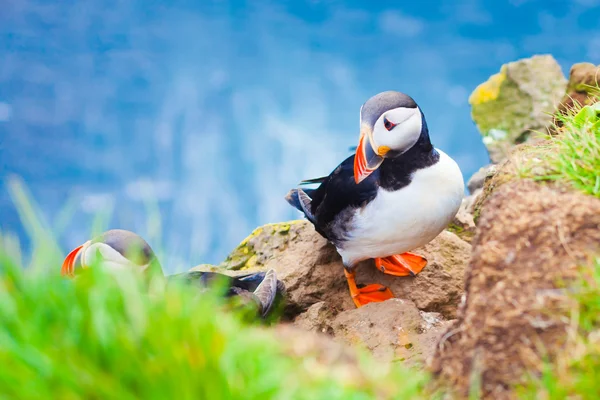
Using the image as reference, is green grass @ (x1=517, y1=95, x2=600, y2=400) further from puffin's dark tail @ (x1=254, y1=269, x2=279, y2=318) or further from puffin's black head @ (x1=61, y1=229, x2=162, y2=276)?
puffin's black head @ (x1=61, y1=229, x2=162, y2=276)

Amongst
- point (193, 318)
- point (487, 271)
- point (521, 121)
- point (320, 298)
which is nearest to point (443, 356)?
point (487, 271)

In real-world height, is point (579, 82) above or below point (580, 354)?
above

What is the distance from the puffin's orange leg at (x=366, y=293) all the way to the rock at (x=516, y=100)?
5.53 meters

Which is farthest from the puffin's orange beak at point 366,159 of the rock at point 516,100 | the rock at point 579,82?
the rock at point 516,100

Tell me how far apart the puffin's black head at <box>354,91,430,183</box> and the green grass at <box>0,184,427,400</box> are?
2315 millimetres

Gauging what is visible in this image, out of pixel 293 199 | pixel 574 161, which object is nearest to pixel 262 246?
pixel 293 199

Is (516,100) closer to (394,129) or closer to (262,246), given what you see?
(262,246)

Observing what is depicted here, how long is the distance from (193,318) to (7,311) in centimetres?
44

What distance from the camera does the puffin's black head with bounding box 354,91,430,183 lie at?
3.90 metres

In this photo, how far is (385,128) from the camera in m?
Result: 3.91

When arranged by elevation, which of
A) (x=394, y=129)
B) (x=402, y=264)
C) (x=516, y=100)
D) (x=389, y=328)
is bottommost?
(x=389, y=328)

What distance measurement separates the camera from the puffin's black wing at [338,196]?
4281 millimetres

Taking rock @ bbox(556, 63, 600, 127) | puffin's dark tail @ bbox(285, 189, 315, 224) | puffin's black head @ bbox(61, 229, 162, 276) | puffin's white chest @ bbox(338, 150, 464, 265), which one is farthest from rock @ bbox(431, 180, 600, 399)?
rock @ bbox(556, 63, 600, 127)

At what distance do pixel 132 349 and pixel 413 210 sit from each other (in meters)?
2.85
